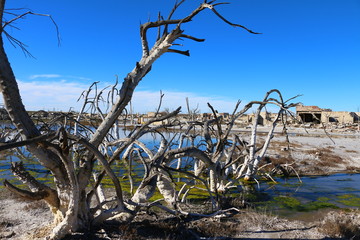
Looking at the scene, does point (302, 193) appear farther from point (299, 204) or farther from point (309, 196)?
point (299, 204)

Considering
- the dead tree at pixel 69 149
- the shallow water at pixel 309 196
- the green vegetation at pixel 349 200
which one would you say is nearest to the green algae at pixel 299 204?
the shallow water at pixel 309 196

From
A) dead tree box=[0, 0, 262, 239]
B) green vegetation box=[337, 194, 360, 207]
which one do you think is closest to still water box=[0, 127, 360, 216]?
green vegetation box=[337, 194, 360, 207]

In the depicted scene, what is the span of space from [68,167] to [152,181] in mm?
1885

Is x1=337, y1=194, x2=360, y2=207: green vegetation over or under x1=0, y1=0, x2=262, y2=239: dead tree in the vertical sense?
under

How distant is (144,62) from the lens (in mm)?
4074

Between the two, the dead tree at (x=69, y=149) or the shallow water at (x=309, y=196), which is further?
the shallow water at (x=309, y=196)

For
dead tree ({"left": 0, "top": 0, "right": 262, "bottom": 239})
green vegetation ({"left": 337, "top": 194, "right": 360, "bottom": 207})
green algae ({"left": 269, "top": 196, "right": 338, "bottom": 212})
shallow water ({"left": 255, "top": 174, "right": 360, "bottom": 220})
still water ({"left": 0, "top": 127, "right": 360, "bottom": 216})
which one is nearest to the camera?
dead tree ({"left": 0, "top": 0, "right": 262, "bottom": 239})

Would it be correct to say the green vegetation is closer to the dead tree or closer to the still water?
the still water

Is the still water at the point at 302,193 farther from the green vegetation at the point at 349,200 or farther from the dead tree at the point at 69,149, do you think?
the dead tree at the point at 69,149

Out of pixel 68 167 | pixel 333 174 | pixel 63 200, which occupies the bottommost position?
pixel 333 174

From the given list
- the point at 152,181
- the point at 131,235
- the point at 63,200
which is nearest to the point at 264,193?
the point at 152,181

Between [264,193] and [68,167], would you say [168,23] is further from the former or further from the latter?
[264,193]

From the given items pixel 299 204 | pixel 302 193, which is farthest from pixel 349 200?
pixel 299 204

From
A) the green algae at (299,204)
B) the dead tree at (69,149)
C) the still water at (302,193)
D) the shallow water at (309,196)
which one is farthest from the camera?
the still water at (302,193)
